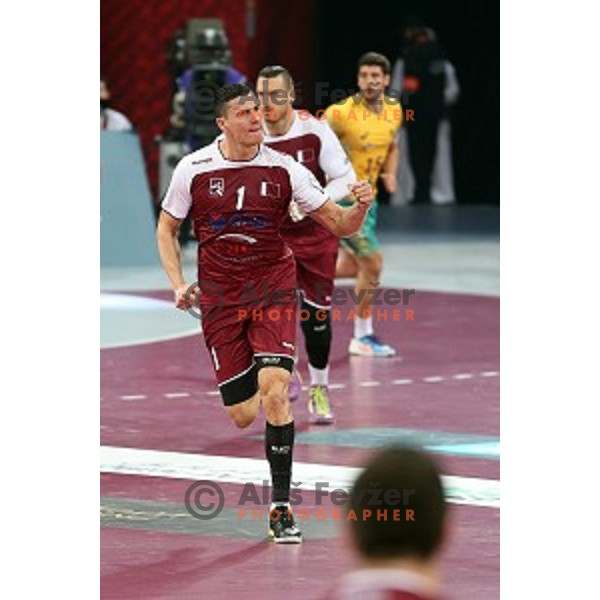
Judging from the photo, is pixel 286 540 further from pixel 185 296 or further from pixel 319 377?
pixel 319 377

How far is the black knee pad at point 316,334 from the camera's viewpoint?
12953 millimetres

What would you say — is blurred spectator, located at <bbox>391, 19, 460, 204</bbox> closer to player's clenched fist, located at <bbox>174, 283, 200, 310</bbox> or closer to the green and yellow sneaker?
the green and yellow sneaker

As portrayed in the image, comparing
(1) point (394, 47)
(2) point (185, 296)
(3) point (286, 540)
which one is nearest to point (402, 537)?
(2) point (185, 296)

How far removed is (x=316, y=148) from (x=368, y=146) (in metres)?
2.89

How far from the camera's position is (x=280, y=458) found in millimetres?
9828

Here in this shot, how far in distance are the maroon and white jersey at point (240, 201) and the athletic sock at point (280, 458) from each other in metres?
0.73

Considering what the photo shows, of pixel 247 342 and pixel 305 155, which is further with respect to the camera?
pixel 305 155

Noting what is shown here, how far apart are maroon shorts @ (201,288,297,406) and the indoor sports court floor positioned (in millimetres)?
691

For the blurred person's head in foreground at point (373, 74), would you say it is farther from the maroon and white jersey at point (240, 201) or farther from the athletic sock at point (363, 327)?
the maroon and white jersey at point (240, 201)

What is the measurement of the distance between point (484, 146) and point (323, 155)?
66.1 feet
